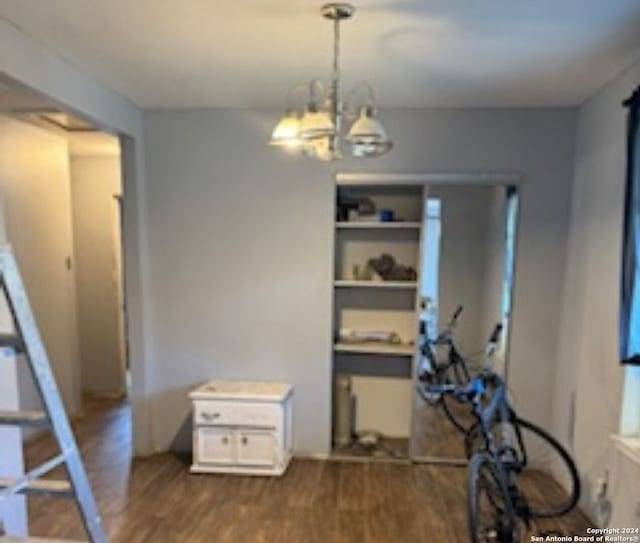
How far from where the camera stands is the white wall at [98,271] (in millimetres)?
4859

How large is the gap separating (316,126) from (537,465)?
3.02m

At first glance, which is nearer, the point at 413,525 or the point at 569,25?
the point at 569,25

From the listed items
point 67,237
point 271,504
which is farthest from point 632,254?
point 67,237

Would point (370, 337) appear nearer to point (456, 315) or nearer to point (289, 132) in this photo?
point (456, 315)

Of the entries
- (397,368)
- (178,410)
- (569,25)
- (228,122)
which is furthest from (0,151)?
(569,25)

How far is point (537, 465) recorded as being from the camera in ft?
11.1

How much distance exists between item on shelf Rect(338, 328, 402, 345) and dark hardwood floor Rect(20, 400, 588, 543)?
35.8 inches

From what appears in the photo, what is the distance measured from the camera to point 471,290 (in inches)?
133

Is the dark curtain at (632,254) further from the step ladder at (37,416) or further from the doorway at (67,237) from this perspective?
the doorway at (67,237)

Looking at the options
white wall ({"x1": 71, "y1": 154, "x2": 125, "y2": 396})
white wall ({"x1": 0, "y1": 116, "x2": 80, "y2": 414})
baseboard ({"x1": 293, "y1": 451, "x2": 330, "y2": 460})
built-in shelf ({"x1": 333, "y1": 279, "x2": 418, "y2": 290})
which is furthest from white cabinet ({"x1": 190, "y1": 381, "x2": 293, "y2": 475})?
white wall ({"x1": 71, "y1": 154, "x2": 125, "y2": 396})

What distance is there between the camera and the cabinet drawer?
3191mm

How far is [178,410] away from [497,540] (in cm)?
239

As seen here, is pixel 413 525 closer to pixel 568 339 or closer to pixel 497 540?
pixel 497 540

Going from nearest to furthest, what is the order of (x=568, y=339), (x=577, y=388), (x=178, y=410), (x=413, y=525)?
(x=413, y=525)
(x=577, y=388)
(x=568, y=339)
(x=178, y=410)
